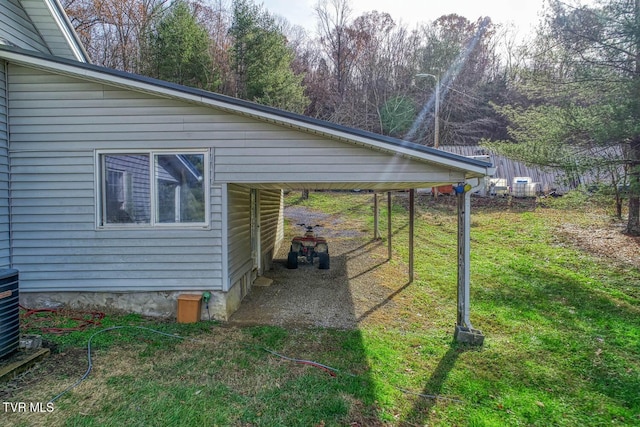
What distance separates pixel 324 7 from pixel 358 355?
28922 millimetres

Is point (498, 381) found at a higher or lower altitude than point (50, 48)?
lower

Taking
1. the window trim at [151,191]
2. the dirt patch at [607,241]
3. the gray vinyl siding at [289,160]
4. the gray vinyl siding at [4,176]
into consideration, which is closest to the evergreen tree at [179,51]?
the gray vinyl siding at [4,176]

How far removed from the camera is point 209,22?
774 inches

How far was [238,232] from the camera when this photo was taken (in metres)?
5.83

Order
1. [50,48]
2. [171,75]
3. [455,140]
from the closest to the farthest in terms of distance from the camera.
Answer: [50,48]
[171,75]
[455,140]

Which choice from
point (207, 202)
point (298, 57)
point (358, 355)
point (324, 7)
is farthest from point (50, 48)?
point (324, 7)

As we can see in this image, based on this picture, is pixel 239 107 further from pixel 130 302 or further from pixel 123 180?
pixel 130 302

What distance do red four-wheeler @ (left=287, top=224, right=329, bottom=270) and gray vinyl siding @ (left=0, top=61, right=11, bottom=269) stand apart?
17.5 feet

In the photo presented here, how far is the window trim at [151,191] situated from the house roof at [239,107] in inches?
30.5

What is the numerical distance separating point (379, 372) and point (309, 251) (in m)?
5.34

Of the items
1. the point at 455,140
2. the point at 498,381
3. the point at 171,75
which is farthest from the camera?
the point at 455,140

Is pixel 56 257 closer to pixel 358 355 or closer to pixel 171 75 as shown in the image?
pixel 358 355

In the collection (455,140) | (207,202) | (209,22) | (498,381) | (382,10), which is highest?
(382,10)

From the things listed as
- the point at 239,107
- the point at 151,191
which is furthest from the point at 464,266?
the point at 151,191
